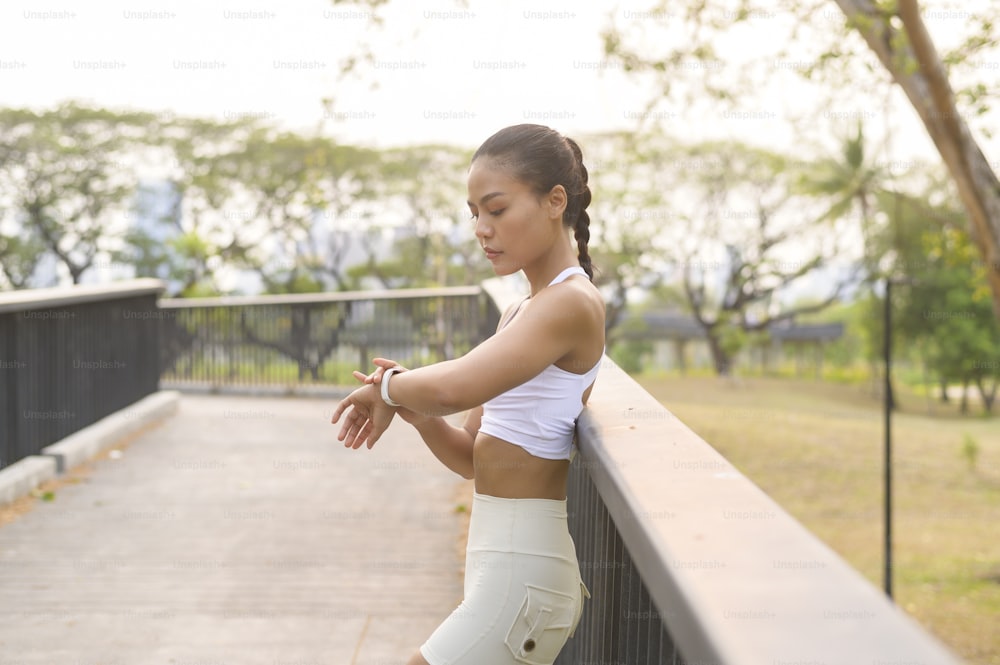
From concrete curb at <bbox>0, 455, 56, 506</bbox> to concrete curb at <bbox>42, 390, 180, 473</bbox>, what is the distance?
189 millimetres

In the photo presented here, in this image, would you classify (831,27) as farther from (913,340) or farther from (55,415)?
(913,340)

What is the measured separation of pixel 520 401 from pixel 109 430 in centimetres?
655

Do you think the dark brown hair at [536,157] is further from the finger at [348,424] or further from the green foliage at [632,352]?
the green foliage at [632,352]

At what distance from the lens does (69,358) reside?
7.35 metres

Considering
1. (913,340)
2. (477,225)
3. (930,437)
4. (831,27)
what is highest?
(831,27)

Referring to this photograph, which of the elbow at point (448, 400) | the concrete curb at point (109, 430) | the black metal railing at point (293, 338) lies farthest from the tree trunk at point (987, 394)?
the elbow at point (448, 400)

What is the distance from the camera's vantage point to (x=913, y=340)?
3941 cm

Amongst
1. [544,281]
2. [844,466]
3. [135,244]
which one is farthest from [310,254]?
[544,281]

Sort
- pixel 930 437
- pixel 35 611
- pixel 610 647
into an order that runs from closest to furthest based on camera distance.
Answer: pixel 610 647 → pixel 35 611 → pixel 930 437

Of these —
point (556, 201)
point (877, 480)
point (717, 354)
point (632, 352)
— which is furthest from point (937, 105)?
point (717, 354)

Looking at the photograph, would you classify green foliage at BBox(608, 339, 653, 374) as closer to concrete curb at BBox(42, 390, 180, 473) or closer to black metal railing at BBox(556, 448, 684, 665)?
concrete curb at BBox(42, 390, 180, 473)

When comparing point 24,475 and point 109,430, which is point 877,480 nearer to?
point 109,430

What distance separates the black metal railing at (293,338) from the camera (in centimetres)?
1221

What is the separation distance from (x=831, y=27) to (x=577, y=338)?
771cm
